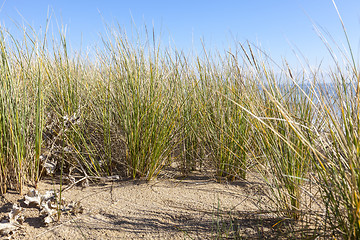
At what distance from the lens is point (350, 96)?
4.11ft

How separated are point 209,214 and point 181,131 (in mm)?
840

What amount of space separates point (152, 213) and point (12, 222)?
2.48ft

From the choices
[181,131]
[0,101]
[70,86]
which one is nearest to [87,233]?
[0,101]

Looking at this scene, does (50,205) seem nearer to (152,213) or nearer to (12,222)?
(12,222)

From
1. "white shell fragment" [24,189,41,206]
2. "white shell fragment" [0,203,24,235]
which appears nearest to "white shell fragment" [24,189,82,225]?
"white shell fragment" [24,189,41,206]

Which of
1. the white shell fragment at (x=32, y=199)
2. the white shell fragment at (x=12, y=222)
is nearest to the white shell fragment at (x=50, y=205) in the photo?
the white shell fragment at (x=32, y=199)

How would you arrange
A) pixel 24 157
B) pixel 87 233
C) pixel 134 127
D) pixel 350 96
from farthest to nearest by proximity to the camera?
pixel 134 127, pixel 24 157, pixel 87 233, pixel 350 96

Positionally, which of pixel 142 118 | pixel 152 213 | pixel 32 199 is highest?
pixel 142 118

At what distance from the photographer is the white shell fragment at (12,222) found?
157cm

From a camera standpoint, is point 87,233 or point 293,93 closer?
point 87,233

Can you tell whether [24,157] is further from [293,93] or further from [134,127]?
[293,93]

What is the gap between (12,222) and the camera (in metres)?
1.61

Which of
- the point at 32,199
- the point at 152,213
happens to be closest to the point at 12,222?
the point at 32,199

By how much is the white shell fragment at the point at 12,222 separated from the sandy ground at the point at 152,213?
35mm
